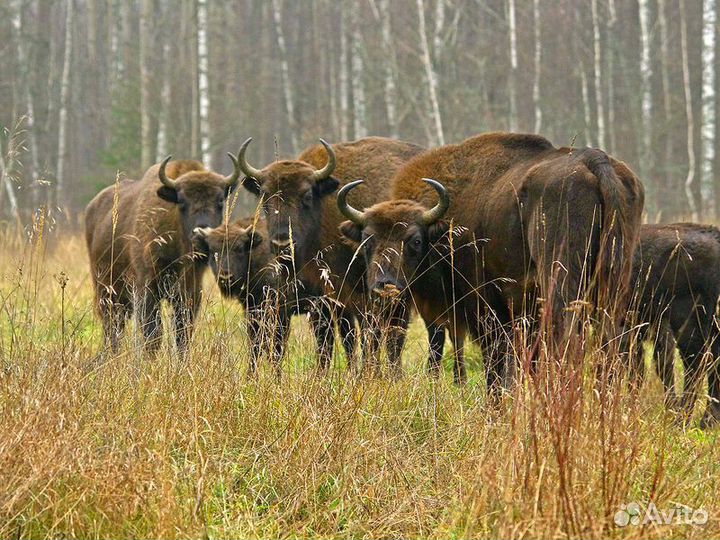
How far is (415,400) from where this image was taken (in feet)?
18.0

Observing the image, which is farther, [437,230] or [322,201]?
[322,201]

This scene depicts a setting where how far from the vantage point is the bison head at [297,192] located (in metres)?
8.58

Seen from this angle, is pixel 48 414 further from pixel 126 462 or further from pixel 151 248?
pixel 151 248

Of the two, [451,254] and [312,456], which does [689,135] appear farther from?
[312,456]

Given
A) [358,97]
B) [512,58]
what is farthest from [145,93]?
[512,58]

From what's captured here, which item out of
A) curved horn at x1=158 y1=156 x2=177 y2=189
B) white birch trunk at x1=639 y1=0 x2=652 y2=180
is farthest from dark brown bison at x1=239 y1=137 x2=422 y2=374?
white birch trunk at x1=639 y1=0 x2=652 y2=180

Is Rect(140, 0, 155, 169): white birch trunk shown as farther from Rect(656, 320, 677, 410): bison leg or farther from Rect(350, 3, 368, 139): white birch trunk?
Rect(656, 320, 677, 410): bison leg

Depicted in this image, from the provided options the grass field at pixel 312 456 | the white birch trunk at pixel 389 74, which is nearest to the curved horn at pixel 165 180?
the grass field at pixel 312 456

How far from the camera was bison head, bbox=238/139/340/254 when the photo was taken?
8.58m

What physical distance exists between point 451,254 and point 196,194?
4984mm

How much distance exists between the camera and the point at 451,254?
546 cm

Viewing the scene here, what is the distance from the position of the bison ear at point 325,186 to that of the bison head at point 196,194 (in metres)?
1.20

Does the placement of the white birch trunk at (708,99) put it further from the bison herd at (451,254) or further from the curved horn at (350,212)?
the curved horn at (350,212)

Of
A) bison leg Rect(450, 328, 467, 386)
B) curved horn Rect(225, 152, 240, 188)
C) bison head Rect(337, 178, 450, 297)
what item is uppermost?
curved horn Rect(225, 152, 240, 188)
